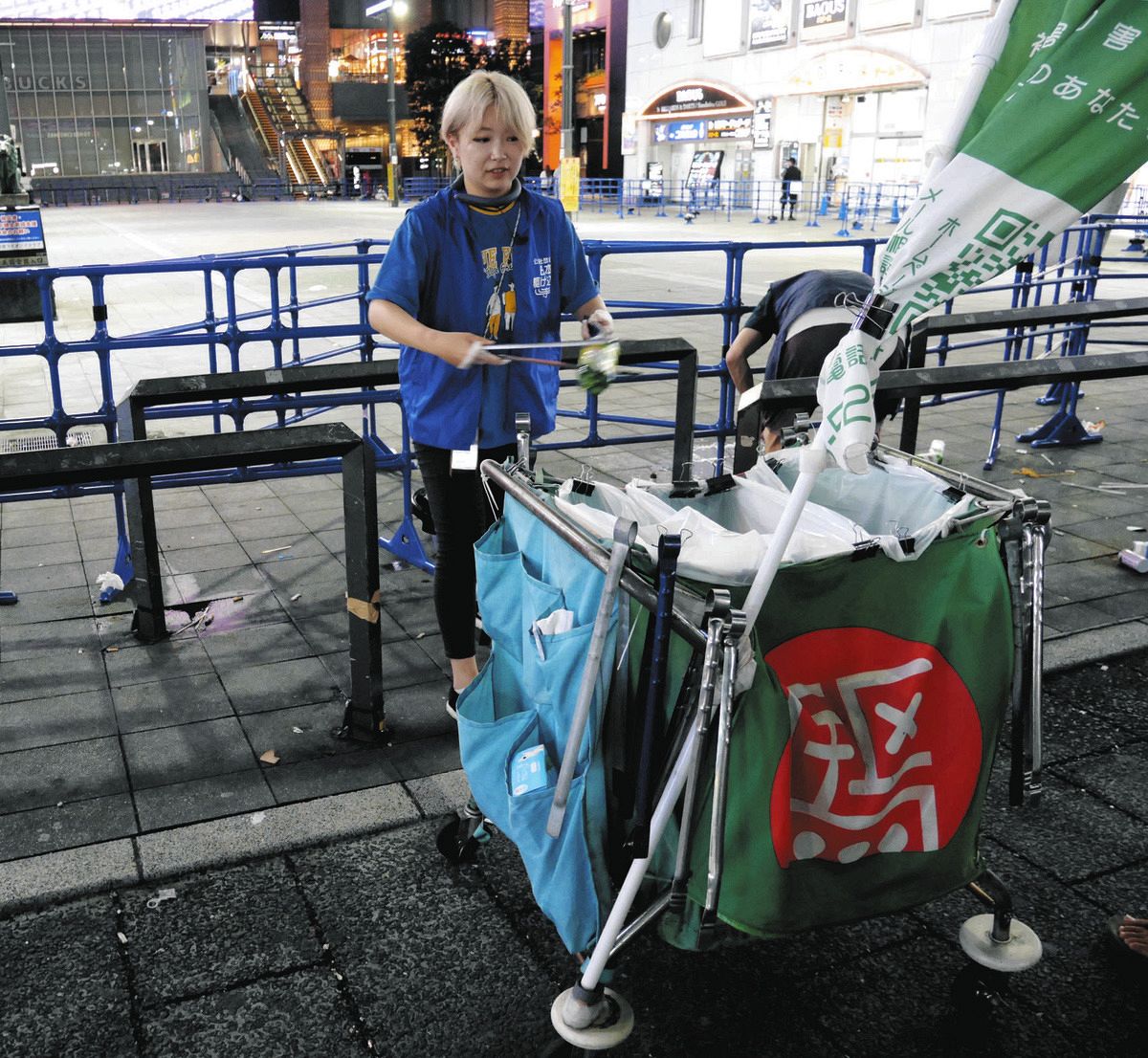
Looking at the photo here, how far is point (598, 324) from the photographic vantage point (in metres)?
3.39

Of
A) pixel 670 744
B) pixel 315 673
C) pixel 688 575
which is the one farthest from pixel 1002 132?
pixel 315 673

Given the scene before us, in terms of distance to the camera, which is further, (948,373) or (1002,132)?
(948,373)

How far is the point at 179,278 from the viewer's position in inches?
693

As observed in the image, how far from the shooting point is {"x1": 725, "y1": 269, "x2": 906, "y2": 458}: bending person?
4.27m

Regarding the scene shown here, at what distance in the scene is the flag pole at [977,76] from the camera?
186 cm

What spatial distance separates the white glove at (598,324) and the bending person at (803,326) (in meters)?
0.96

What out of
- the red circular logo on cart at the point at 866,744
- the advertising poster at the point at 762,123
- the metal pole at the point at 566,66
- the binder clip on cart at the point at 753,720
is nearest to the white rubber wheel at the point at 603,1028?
the binder clip on cart at the point at 753,720

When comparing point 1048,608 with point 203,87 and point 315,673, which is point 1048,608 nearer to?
point 315,673

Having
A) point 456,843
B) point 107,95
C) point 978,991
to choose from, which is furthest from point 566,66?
point 107,95

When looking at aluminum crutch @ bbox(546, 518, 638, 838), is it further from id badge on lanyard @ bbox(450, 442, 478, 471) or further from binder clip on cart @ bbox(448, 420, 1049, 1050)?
id badge on lanyard @ bbox(450, 442, 478, 471)

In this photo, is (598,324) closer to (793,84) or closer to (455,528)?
(455,528)

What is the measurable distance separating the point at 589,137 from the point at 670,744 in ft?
208

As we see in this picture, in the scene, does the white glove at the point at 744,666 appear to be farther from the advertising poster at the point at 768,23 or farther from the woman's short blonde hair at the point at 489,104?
the advertising poster at the point at 768,23

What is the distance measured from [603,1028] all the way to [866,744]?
79 centimetres
